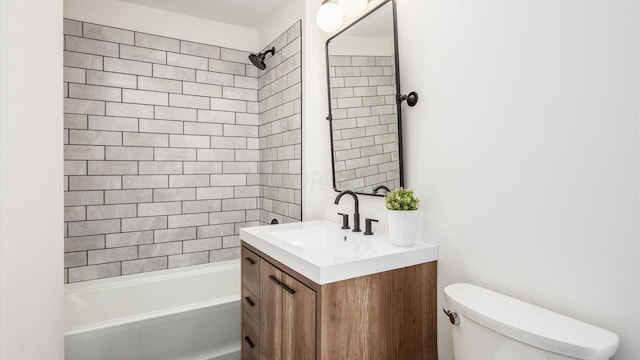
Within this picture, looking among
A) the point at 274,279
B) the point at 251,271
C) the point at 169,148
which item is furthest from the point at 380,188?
the point at 169,148

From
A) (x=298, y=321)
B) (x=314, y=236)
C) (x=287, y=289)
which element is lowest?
(x=298, y=321)

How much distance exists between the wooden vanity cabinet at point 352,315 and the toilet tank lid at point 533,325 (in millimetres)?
221

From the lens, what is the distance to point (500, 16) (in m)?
1.11

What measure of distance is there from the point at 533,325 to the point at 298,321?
762 millimetres

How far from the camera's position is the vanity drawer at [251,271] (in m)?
1.58

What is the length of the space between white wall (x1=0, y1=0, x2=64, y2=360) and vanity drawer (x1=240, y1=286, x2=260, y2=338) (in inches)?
32.6

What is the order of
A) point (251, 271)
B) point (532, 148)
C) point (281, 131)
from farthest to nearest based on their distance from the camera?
point (281, 131) < point (251, 271) < point (532, 148)

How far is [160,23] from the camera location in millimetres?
2541

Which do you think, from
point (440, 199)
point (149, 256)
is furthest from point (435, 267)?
point (149, 256)

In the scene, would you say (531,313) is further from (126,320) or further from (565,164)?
(126,320)

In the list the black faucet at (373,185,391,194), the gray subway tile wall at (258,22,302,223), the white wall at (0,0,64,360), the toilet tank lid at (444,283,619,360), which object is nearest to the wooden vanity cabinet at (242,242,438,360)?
the toilet tank lid at (444,283,619,360)

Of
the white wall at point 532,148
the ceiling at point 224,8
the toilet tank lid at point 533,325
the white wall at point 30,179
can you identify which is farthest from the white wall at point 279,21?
the toilet tank lid at point 533,325

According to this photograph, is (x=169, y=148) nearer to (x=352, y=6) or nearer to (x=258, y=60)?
(x=258, y=60)

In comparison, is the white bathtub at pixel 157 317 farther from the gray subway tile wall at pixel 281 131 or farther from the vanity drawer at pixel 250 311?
the gray subway tile wall at pixel 281 131
